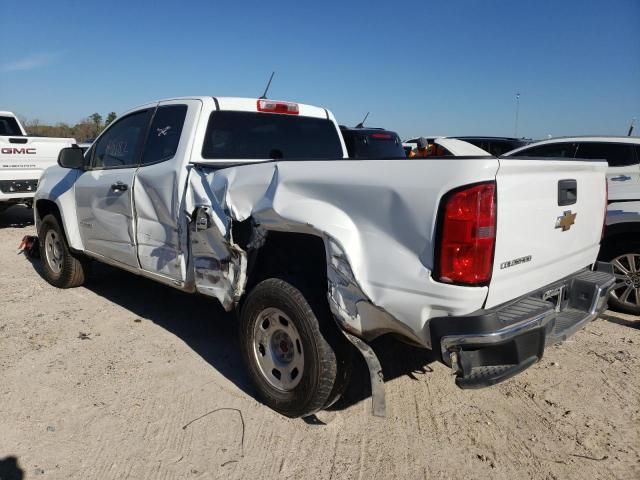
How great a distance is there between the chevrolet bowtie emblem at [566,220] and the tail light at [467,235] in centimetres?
73

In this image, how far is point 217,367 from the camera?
387 cm

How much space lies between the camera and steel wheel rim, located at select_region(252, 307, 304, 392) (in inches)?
119

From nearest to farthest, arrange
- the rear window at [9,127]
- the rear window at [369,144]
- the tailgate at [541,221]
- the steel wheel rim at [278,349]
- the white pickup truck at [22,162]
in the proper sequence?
1. the tailgate at [541,221]
2. the steel wheel rim at [278,349]
3. the white pickup truck at [22,162]
4. the rear window at [369,144]
5. the rear window at [9,127]

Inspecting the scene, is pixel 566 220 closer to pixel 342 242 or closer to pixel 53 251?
pixel 342 242

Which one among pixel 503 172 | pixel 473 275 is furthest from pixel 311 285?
pixel 503 172

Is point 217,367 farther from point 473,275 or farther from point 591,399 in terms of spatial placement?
point 591,399

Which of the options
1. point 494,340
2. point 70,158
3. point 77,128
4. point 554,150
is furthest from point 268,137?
point 77,128

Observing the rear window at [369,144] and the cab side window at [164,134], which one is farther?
the rear window at [369,144]

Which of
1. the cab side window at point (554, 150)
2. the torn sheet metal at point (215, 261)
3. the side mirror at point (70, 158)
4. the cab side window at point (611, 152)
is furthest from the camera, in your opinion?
the cab side window at point (554, 150)

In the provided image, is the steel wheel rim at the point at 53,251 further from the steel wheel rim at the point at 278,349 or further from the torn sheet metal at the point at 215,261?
the steel wheel rim at the point at 278,349

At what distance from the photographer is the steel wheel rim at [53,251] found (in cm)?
571

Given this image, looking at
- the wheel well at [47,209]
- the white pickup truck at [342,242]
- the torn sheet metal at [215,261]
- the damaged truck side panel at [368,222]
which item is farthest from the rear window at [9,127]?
the damaged truck side panel at [368,222]

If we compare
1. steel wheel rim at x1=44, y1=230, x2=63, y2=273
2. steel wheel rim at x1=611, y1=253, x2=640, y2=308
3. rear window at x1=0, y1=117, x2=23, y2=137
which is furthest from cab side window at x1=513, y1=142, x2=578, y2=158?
rear window at x1=0, y1=117, x2=23, y2=137

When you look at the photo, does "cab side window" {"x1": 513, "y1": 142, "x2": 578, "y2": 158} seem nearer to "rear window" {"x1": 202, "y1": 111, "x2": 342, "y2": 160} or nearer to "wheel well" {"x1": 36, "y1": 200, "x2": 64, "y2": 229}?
"rear window" {"x1": 202, "y1": 111, "x2": 342, "y2": 160}
